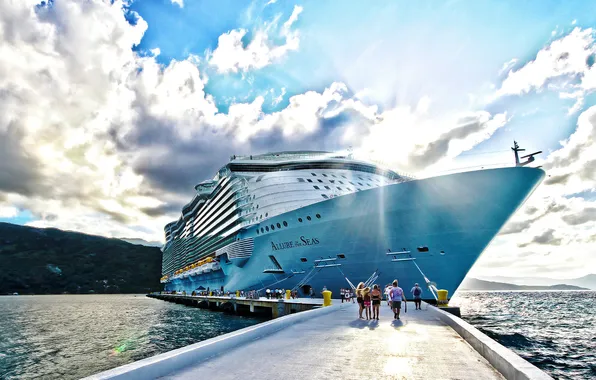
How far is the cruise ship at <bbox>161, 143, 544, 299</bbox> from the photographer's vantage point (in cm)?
1872

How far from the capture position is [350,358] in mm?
6426

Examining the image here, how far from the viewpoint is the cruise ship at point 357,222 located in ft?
61.4

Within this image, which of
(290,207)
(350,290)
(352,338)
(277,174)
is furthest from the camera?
(277,174)

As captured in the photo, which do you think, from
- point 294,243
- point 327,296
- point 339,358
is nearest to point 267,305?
point 294,243

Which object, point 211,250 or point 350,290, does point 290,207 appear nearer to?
point 350,290

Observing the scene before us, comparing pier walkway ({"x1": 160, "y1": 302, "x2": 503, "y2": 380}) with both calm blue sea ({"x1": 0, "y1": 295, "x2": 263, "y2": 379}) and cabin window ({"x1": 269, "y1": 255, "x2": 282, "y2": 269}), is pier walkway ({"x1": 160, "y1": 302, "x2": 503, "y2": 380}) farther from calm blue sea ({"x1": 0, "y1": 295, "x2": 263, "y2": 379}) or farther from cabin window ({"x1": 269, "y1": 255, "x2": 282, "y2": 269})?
cabin window ({"x1": 269, "y1": 255, "x2": 282, "y2": 269})

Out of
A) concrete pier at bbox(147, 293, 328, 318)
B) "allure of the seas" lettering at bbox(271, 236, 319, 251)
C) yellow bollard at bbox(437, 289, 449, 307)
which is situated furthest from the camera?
"allure of the seas" lettering at bbox(271, 236, 319, 251)

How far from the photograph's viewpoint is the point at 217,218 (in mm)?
43906

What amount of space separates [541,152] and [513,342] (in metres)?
8.79

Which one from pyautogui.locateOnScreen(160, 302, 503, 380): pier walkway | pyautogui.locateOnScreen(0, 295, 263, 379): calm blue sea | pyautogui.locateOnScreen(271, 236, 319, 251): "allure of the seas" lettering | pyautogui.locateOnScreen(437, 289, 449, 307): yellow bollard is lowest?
pyautogui.locateOnScreen(0, 295, 263, 379): calm blue sea

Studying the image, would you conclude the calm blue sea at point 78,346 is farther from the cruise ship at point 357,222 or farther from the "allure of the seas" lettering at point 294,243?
the cruise ship at point 357,222

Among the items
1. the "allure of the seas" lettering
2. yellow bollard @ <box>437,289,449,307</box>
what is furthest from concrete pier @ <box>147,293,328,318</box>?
yellow bollard @ <box>437,289,449,307</box>

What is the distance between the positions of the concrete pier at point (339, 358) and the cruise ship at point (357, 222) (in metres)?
10.4

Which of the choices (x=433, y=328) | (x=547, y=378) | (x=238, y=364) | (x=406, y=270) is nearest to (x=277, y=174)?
(x=406, y=270)
